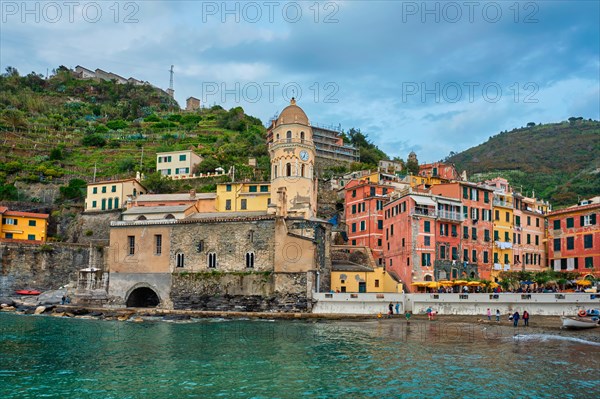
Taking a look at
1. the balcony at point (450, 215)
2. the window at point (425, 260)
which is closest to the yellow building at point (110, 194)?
the window at point (425, 260)

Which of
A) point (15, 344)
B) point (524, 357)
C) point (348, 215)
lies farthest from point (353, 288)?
point (15, 344)

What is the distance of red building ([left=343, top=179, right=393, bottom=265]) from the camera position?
5728cm

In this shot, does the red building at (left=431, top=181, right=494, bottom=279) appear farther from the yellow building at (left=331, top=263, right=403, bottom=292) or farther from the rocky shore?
the rocky shore

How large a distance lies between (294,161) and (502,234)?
21.2 m

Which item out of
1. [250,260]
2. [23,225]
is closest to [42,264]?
[23,225]

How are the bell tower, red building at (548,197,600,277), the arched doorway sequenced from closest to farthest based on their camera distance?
the arched doorway
red building at (548,197,600,277)
the bell tower

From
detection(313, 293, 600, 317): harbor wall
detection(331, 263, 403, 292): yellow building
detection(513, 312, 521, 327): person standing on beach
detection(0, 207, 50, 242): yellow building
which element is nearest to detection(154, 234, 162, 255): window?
detection(313, 293, 600, 317): harbor wall

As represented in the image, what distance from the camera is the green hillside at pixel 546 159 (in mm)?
96812

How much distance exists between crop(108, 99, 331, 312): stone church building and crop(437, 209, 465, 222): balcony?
10.1m

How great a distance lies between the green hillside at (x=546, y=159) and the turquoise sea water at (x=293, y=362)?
63.1m

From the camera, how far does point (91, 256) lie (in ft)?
183

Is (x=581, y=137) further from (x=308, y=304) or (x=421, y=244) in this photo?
(x=308, y=304)

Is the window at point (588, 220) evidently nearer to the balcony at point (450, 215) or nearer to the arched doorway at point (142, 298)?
the balcony at point (450, 215)

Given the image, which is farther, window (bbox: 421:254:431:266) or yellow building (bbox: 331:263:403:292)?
window (bbox: 421:254:431:266)
